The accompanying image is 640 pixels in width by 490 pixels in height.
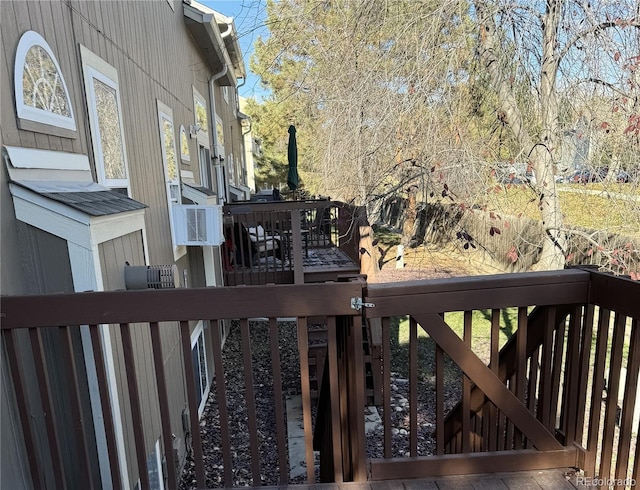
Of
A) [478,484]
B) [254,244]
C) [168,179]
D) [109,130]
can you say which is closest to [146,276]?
[109,130]

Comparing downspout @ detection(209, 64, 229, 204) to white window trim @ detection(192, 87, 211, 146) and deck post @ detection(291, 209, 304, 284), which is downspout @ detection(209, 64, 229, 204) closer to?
white window trim @ detection(192, 87, 211, 146)

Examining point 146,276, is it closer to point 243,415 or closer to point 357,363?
point 357,363

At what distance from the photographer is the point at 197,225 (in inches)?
213

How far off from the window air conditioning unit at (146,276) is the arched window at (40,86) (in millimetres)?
1033

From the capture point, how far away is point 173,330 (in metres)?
4.92

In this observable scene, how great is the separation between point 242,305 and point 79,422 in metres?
0.92

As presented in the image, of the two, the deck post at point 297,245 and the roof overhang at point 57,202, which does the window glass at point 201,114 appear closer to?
the deck post at point 297,245

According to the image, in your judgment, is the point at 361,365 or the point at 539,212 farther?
the point at 539,212

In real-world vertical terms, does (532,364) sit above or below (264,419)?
above

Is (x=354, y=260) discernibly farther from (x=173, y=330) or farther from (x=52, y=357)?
(x=52, y=357)

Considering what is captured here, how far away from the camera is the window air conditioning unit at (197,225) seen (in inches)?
205

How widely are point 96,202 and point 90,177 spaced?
0.77 m

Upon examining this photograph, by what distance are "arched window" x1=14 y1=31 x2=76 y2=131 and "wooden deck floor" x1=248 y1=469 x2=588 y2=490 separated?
241 cm

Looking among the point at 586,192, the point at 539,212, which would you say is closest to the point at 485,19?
the point at 586,192
